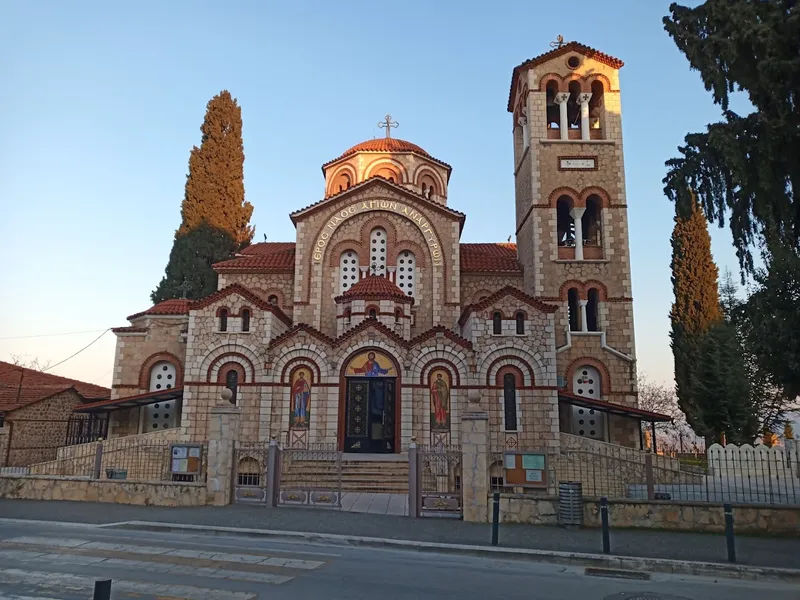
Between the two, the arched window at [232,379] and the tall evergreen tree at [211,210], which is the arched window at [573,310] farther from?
the tall evergreen tree at [211,210]

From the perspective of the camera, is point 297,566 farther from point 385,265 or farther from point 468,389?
point 385,265

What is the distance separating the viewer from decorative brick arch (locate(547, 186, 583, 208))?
88.1 feet

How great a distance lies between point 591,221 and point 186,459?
792 inches

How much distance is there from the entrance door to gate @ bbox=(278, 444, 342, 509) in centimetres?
99

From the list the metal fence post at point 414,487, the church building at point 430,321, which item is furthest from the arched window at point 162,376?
the metal fence post at point 414,487

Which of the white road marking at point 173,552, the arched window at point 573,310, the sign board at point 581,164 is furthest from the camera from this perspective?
the sign board at point 581,164

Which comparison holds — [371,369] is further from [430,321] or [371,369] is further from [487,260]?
[487,260]

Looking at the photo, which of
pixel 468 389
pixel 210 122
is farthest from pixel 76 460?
pixel 210 122

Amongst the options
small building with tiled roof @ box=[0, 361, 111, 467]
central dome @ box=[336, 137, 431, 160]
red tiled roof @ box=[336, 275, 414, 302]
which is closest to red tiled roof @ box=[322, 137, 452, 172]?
central dome @ box=[336, 137, 431, 160]

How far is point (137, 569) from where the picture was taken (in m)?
8.76

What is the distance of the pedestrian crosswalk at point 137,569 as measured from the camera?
7.57 m

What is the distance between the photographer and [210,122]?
38031 mm

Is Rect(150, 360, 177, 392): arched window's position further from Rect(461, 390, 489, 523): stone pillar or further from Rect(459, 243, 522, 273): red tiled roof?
Rect(461, 390, 489, 523): stone pillar

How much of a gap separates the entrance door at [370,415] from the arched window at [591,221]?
11.7 meters
